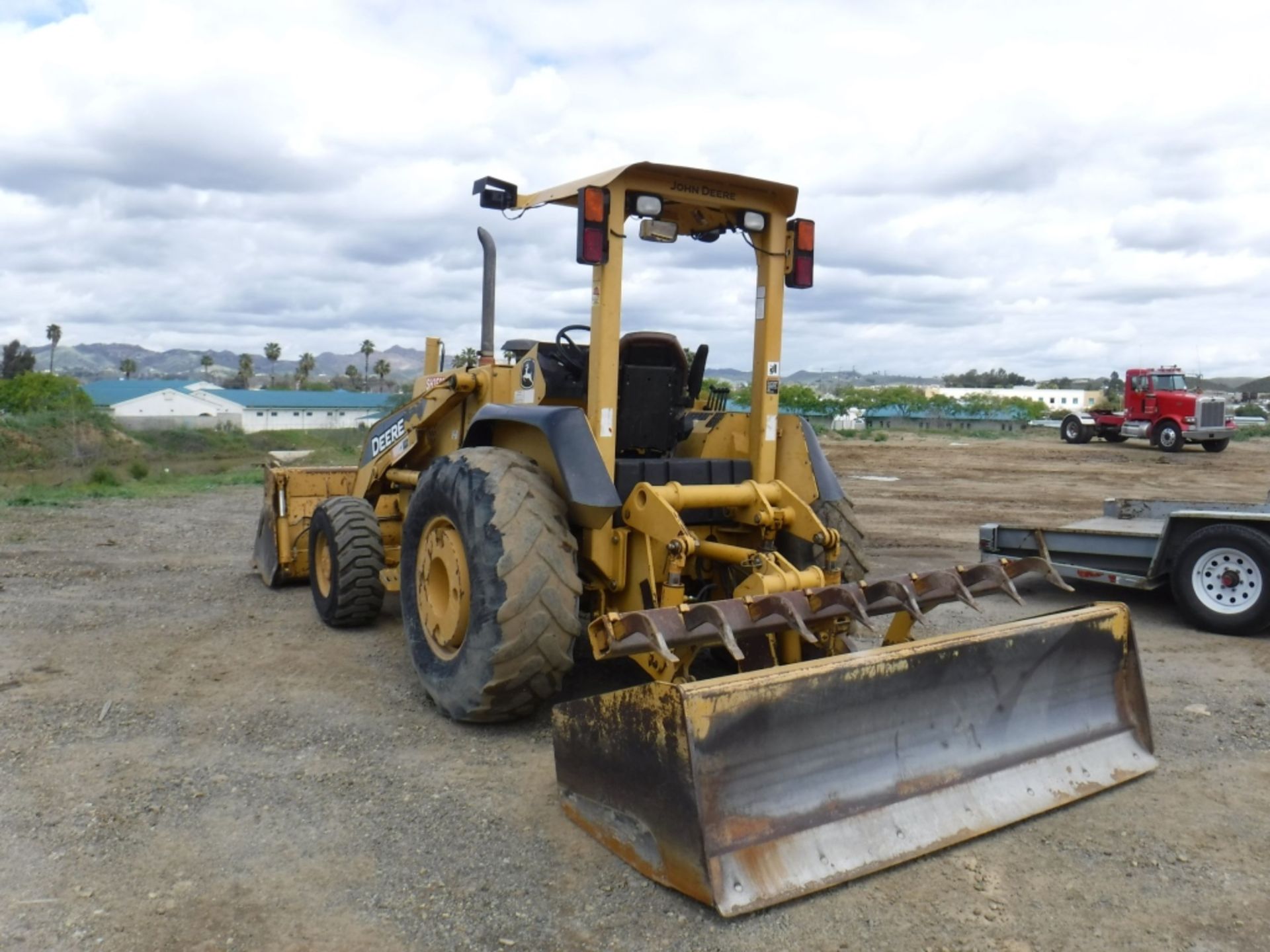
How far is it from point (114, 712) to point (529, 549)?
8.03 feet

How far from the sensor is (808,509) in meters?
5.20

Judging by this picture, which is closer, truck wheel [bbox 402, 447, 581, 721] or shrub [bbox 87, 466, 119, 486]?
truck wheel [bbox 402, 447, 581, 721]

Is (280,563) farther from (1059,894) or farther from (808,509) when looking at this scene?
(1059,894)

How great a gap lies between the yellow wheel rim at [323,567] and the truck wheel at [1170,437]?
89.7 feet

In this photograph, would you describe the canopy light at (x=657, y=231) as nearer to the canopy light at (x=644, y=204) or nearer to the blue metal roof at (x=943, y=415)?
the canopy light at (x=644, y=204)

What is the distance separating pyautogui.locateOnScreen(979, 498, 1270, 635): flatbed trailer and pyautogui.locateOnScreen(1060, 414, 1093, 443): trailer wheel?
81.1 ft

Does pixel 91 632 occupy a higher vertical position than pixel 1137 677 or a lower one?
lower

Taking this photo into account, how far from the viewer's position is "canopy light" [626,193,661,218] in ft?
16.3

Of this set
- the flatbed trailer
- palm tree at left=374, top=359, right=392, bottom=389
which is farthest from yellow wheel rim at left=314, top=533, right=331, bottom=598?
palm tree at left=374, top=359, right=392, bottom=389

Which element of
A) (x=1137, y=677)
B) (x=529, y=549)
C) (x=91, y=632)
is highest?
(x=529, y=549)

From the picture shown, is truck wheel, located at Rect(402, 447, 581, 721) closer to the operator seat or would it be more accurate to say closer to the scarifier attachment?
the scarifier attachment

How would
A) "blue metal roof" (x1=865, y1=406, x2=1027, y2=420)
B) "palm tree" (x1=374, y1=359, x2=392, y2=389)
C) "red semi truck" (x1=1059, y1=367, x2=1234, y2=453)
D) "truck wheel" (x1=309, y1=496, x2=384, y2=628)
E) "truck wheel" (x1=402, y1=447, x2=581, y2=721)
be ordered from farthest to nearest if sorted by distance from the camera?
"palm tree" (x1=374, y1=359, x2=392, y2=389), "blue metal roof" (x1=865, y1=406, x2=1027, y2=420), "red semi truck" (x1=1059, y1=367, x2=1234, y2=453), "truck wheel" (x1=309, y1=496, x2=384, y2=628), "truck wheel" (x1=402, y1=447, x2=581, y2=721)

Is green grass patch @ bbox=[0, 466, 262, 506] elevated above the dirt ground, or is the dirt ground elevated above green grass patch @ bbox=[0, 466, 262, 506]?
the dirt ground

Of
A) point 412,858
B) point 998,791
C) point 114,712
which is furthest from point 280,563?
point 998,791
